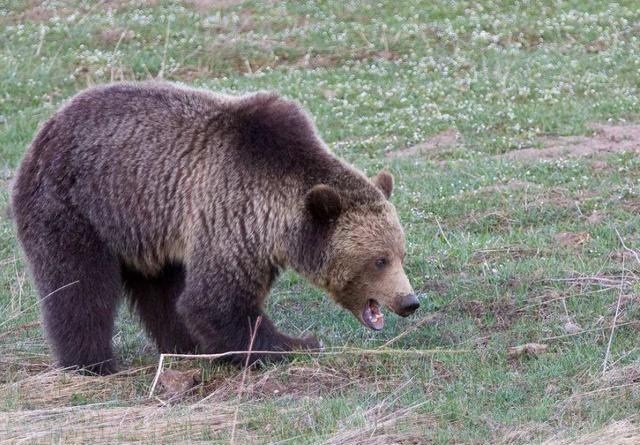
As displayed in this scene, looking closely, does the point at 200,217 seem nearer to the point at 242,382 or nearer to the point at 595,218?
the point at 242,382

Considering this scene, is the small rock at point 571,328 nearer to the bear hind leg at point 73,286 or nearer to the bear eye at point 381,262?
the bear eye at point 381,262

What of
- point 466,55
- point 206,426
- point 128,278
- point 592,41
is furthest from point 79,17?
point 206,426

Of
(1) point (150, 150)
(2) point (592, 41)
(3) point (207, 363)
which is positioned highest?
(1) point (150, 150)

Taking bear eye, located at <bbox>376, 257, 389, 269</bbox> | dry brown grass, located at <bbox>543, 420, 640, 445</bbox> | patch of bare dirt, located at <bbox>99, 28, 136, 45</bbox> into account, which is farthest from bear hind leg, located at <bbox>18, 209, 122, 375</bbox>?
patch of bare dirt, located at <bbox>99, 28, 136, 45</bbox>

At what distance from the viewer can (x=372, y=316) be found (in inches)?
287

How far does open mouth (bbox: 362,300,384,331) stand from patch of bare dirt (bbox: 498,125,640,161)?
526cm

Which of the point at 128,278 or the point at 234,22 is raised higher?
the point at 128,278

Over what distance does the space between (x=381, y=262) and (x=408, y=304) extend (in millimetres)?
318

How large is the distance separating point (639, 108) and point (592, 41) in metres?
3.83

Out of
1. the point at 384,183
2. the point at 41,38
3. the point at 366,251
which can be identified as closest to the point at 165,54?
the point at 41,38

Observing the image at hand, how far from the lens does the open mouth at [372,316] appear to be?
7250 millimetres

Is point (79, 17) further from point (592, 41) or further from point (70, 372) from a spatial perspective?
point (70, 372)

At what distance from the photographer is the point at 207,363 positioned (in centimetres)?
730

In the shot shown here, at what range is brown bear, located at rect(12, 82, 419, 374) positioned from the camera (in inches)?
279
